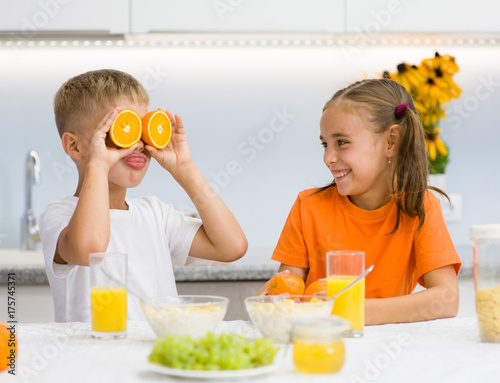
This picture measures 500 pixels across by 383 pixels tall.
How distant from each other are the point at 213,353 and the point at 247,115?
1953 millimetres

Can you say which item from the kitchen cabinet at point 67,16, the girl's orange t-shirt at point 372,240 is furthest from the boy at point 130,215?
the kitchen cabinet at point 67,16

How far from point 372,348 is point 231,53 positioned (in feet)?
6.15

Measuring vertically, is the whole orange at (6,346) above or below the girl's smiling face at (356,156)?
below

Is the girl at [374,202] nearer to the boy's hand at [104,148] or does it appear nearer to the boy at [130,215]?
the boy at [130,215]

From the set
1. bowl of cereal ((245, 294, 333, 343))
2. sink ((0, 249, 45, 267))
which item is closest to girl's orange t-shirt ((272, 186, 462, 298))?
bowl of cereal ((245, 294, 333, 343))

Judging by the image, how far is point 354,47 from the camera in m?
2.64

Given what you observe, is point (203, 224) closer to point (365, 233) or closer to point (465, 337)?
point (365, 233)

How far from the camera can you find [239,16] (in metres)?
2.36

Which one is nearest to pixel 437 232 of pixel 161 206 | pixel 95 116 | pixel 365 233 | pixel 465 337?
pixel 365 233

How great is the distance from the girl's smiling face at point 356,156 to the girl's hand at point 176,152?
0.35 metres

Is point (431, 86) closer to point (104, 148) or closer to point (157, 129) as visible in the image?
point (157, 129)

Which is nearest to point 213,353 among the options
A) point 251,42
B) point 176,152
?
point 176,152

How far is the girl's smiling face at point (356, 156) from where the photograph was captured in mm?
1583

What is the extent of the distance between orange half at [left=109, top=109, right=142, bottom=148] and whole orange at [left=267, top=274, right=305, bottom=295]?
44cm
